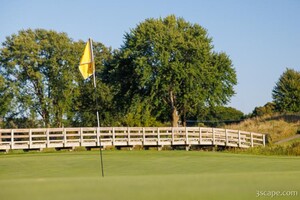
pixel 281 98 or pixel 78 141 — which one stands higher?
pixel 281 98

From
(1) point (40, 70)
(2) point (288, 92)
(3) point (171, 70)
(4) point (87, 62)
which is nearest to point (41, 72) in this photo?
(1) point (40, 70)

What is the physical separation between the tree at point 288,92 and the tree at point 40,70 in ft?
86.4

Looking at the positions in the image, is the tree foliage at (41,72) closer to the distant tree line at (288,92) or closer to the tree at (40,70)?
the tree at (40,70)

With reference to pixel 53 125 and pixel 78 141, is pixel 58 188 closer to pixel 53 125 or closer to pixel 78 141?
pixel 78 141

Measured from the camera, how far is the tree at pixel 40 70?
62594mm

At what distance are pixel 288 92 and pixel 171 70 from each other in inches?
1058

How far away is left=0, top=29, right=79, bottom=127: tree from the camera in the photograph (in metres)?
62.6

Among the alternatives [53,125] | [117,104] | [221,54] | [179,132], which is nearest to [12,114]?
[53,125]

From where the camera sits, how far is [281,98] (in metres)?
73.4

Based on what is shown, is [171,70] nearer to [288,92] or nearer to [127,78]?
[127,78]

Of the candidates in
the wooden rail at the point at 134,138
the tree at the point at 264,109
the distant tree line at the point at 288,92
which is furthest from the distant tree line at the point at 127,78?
the tree at the point at 264,109

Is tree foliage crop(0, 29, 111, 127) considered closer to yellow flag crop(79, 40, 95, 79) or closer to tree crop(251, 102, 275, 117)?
tree crop(251, 102, 275, 117)

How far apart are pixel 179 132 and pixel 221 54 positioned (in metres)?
19.1

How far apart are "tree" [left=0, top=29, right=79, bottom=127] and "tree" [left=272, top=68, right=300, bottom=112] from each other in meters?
26.3
